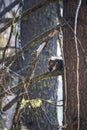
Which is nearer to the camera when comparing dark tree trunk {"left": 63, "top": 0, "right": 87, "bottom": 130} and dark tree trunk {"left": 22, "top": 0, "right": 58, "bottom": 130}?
dark tree trunk {"left": 63, "top": 0, "right": 87, "bottom": 130}

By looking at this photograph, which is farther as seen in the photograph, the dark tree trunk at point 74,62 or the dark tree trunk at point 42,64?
the dark tree trunk at point 42,64

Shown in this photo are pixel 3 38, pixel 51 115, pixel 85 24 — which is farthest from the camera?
pixel 3 38

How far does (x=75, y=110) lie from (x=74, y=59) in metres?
0.40

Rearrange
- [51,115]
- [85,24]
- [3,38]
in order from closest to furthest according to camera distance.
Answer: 1. [85,24]
2. [51,115]
3. [3,38]

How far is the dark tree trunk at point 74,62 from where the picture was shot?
254 cm

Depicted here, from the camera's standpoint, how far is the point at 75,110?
8.50ft

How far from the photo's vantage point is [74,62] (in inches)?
102

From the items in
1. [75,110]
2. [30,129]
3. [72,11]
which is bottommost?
[30,129]

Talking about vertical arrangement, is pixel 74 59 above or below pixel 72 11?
below

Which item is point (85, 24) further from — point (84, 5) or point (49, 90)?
point (49, 90)

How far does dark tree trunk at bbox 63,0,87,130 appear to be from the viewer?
254cm

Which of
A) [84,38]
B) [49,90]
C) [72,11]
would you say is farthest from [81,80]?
[49,90]

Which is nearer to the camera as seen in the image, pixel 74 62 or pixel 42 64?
pixel 74 62

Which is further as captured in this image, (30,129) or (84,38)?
(30,129)
